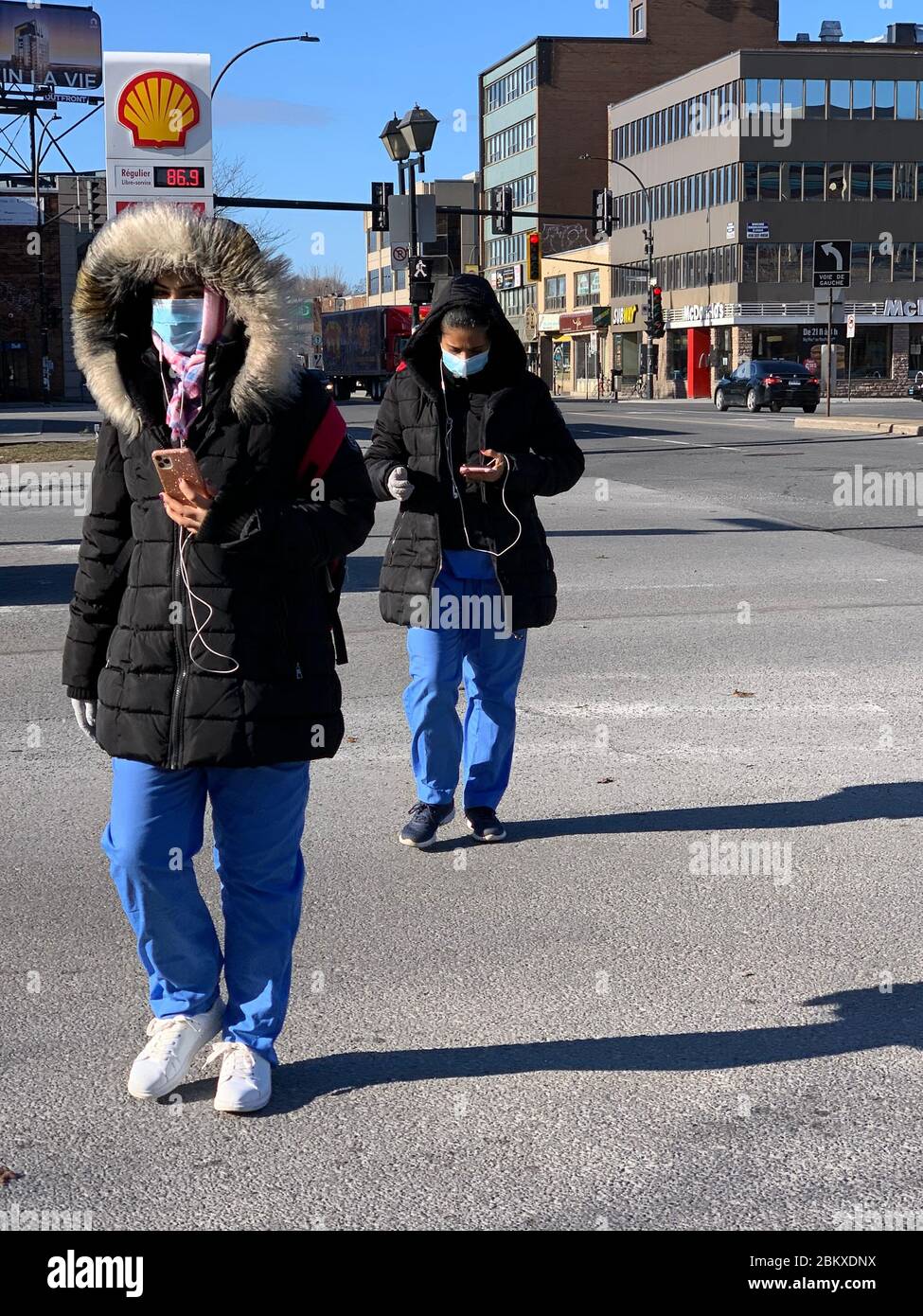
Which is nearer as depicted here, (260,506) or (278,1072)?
(260,506)

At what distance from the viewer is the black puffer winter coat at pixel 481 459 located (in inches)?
213

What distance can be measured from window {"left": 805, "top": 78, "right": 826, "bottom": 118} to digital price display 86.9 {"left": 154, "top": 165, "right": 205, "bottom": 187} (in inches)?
2329

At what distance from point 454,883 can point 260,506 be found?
211 centimetres

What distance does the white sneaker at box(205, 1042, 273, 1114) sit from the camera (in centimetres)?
350

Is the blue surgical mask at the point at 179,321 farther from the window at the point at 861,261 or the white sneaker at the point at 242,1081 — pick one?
the window at the point at 861,261

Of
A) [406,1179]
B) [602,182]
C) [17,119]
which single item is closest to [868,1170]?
[406,1179]

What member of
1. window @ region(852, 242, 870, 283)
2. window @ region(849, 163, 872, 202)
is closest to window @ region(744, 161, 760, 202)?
window @ region(849, 163, 872, 202)

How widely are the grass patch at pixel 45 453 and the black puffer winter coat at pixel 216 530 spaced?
2151 centimetres

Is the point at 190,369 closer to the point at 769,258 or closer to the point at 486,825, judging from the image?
the point at 486,825

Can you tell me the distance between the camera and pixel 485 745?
5652mm
